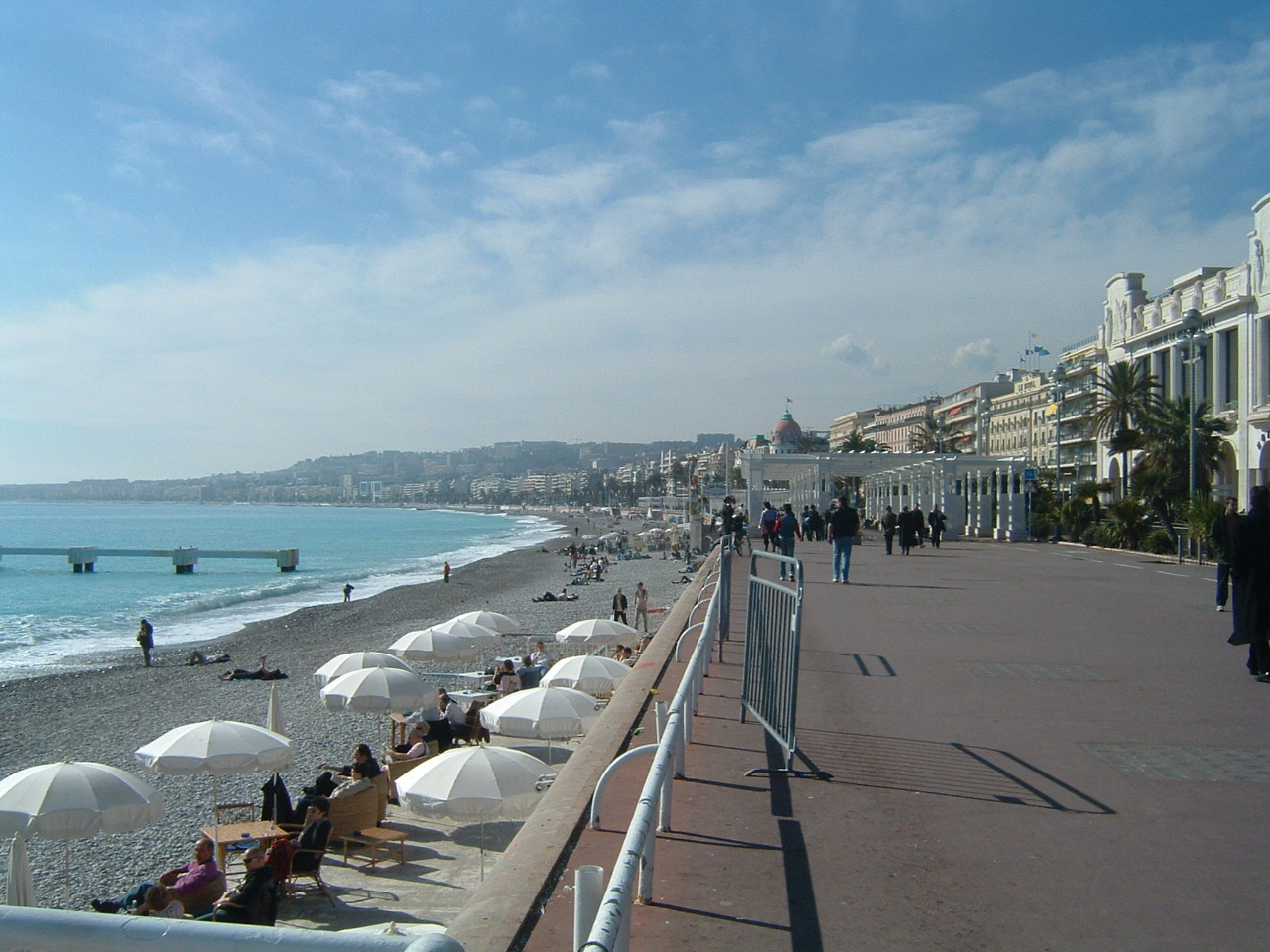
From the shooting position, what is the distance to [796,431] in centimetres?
10888

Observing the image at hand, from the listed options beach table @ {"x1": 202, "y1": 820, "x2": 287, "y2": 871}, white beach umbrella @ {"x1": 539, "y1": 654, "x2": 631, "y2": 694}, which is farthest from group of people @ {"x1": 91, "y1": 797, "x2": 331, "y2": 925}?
white beach umbrella @ {"x1": 539, "y1": 654, "x2": 631, "y2": 694}

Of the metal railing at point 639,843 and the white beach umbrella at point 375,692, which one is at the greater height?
the metal railing at point 639,843

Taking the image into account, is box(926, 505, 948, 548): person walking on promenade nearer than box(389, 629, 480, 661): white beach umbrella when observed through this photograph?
No

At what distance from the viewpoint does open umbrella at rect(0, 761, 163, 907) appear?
9133mm

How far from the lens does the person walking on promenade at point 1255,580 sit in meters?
8.88

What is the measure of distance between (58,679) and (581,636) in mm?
17483

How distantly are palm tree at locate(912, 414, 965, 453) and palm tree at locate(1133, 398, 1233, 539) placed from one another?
44.9m

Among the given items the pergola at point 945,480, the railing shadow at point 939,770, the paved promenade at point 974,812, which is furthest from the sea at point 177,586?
the railing shadow at point 939,770

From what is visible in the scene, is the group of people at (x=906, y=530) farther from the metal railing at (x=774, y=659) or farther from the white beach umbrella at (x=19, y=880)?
the white beach umbrella at (x=19, y=880)

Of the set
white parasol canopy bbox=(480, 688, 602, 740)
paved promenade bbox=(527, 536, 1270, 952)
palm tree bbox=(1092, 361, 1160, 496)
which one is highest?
palm tree bbox=(1092, 361, 1160, 496)

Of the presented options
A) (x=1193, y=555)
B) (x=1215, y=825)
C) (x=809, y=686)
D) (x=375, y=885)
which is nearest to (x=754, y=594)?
(x=809, y=686)

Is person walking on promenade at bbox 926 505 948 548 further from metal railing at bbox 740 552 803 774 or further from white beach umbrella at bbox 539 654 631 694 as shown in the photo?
metal railing at bbox 740 552 803 774

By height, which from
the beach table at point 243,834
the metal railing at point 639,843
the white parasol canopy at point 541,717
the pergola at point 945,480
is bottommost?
the beach table at point 243,834

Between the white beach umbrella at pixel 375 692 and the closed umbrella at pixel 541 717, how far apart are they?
2762 millimetres
